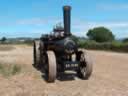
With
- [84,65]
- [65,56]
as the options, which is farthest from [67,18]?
[84,65]

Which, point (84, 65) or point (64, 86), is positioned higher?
point (84, 65)

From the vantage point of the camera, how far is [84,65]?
1256 centimetres

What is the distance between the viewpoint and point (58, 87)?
10492 millimetres

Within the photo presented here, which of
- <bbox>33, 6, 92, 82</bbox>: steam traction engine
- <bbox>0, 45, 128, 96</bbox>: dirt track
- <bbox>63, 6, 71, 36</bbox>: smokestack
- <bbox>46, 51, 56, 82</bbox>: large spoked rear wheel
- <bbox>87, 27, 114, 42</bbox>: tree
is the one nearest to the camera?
<bbox>0, 45, 128, 96</bbox>: dirt track

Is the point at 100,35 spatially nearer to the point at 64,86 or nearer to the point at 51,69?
the point at 51,69

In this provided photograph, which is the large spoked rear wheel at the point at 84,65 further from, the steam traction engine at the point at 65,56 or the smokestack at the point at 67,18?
the smokestack at the point at 67,18

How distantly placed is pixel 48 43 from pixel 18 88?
379 cm

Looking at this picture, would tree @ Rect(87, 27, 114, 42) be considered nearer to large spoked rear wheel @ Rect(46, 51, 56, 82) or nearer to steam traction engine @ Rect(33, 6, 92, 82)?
steam traction engine @ Rect(33, 6, 92, 82)

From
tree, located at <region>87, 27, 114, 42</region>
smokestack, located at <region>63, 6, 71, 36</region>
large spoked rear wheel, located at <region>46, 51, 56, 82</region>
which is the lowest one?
tree, located at <region>87, 27, 114, 42</region>

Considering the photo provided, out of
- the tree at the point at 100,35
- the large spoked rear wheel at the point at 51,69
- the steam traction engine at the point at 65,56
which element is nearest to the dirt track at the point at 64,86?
the large spoked rear wheel at the point at 51,69

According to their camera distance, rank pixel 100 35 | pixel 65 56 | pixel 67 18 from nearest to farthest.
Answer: pixel 67 18
pixel 65 56
pixel 100 35

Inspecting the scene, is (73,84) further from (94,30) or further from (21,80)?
(94,30)

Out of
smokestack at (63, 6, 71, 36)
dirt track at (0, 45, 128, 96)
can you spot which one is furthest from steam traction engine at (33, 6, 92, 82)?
dirt track at (0, 45, 128, 96)

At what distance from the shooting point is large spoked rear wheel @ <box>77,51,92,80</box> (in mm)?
12133
